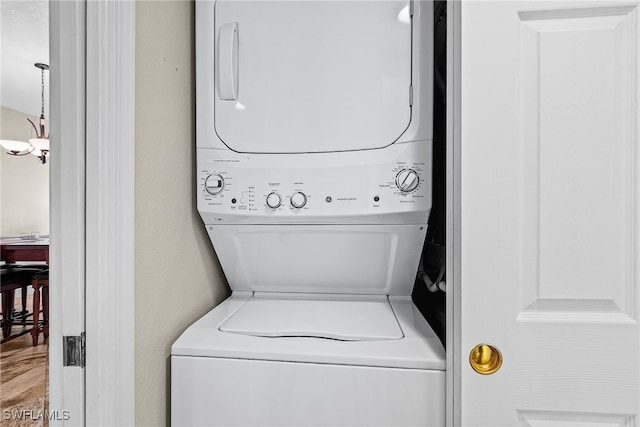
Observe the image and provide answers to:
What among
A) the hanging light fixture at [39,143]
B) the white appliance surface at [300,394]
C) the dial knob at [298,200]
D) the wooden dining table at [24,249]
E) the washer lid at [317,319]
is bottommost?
the white appliance surface at [300,394]

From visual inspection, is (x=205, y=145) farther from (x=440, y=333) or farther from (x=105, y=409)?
(x=440, y=333)

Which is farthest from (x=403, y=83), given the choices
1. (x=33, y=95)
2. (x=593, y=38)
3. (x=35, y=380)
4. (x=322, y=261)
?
(x=35, y=380)

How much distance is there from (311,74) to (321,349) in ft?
2.69

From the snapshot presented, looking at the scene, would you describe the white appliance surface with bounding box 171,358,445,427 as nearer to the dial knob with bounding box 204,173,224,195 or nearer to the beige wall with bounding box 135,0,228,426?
the beige wall with bounding box 135,0,228,426

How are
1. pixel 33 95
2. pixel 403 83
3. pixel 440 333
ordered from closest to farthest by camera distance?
pixel 33 95 → pixel 403 83 → pixel 440 333

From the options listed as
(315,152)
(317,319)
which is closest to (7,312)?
(317,319)

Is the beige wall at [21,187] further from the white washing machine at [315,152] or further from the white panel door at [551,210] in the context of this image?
the white panel door at [551,210]

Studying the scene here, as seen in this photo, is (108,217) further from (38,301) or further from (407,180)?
(407,180)

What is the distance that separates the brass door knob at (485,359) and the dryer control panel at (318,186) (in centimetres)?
42

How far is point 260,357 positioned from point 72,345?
16.9 inches

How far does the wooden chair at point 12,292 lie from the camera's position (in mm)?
757

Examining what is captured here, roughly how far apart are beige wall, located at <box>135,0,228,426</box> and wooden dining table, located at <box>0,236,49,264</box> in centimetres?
19

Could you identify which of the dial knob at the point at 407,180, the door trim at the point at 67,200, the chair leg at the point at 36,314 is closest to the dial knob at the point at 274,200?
the dial knob at the point at 407,180

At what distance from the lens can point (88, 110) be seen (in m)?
0.82
